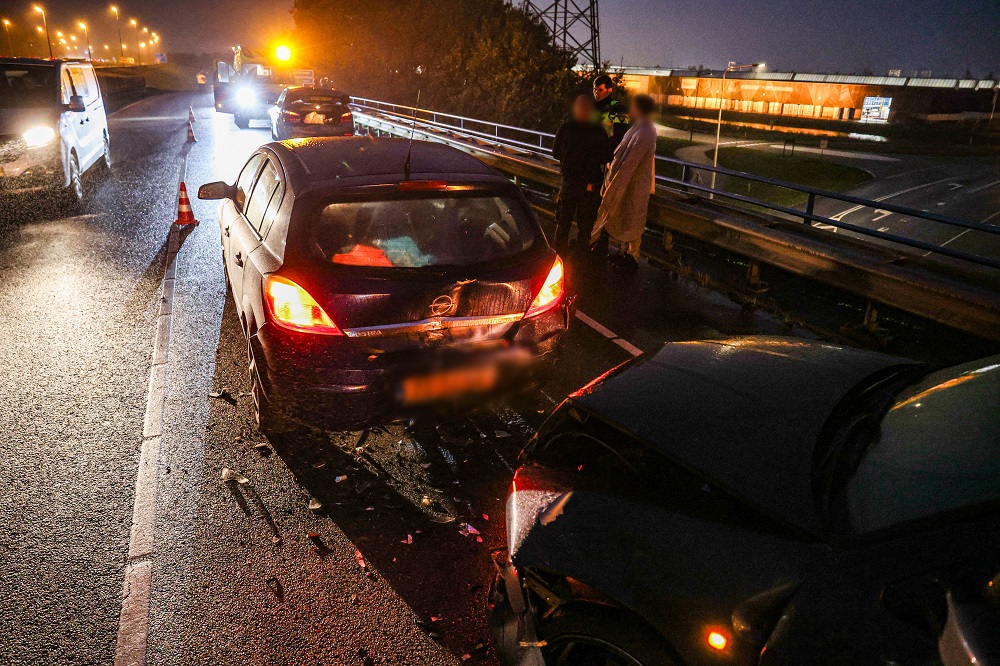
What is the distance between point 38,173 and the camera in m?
11.3

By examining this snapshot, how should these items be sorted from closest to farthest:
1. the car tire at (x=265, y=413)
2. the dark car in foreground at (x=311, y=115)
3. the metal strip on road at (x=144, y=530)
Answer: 1. the metal strip on road at (x=144, y=530)
2. the car tire at (x=265, y=413)
3. the dark car in foreground at (x=311, y=115)

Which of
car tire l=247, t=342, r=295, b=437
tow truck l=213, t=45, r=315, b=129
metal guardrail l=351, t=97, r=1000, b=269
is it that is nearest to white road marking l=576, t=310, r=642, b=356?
metal guardrail l=351, t=97, r=1000, b=269

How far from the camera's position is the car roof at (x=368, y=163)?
430 cm

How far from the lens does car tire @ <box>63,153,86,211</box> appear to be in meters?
12.0

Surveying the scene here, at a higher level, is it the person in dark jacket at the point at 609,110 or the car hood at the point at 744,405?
the person in dark jacket at the point at 609,110

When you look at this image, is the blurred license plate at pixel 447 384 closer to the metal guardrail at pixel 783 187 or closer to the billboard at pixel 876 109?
the metal guardrail at pixel 783 187

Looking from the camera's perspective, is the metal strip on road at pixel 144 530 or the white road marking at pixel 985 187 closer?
the metal strip on road at pixel 144 530

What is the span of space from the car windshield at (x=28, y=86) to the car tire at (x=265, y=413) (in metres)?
10.5

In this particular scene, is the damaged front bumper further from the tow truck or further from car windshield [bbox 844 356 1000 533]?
the tow truck

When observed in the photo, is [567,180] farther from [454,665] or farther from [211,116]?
[211,116]

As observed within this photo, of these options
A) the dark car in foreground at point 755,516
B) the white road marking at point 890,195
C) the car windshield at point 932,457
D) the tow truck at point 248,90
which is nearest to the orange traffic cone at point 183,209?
the dark car in foreground at point 755,516

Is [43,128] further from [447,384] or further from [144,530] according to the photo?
[447,384]

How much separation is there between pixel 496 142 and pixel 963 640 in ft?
59.3

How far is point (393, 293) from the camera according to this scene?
3.84 meters
